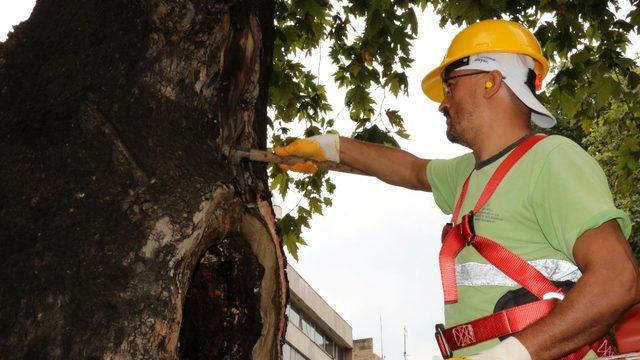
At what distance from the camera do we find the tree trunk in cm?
234

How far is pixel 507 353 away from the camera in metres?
2.25

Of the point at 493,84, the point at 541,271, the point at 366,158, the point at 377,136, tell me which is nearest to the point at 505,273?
the point at 541,271

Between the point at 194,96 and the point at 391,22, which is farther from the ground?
the point at 391,22

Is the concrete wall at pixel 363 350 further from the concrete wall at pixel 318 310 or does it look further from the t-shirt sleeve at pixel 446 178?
the t-shirt sleeve at pixel 446 178

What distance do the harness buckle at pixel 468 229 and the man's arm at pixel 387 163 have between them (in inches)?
38.9

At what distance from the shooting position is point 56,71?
275cm

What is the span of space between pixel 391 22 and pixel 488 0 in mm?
739

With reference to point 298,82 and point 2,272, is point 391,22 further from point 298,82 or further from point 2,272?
point 2,272

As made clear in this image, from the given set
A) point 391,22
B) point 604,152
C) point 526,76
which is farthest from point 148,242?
point 604,152

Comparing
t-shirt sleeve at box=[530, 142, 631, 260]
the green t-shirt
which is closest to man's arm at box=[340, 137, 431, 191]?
the green t-shirt

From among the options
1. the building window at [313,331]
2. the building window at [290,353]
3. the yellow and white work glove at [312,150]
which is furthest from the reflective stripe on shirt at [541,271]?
the building window at [290,353]

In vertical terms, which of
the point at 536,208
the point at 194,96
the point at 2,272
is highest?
the point at 194,96

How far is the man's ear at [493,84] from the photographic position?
119 inches

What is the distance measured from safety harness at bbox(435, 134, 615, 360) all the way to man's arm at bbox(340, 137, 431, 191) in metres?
0.85
